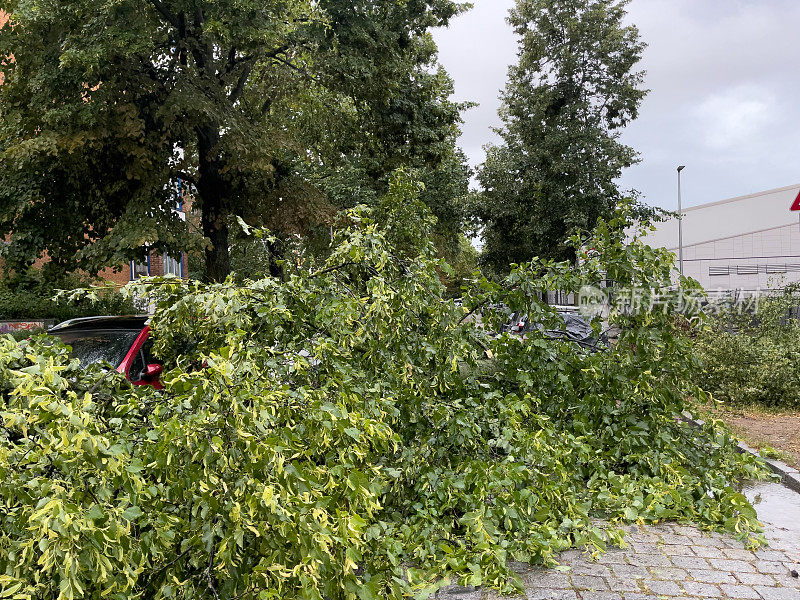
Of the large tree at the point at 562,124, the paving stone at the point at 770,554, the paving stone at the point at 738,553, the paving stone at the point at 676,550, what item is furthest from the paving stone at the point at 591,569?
the large tree at the point at 562,124

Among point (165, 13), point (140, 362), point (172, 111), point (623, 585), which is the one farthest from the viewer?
point (165, 13)

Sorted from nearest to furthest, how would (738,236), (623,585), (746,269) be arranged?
(623,585) < (746,269) < (738,236)

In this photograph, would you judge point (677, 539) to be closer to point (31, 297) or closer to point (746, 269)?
point (31, 297)

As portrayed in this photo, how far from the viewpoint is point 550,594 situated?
3779mm

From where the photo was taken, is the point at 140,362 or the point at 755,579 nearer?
the point at 755,579

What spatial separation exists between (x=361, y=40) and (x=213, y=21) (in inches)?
145

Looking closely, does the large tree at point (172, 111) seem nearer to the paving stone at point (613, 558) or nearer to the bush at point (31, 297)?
the bush at point (31, 297)

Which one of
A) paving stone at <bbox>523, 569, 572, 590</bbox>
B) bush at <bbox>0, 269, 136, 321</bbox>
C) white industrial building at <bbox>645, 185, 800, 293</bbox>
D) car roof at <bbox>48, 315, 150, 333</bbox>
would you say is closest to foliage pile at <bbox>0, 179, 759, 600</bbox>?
paving stone at <bbox>523, 569, 572, 590</bbox>

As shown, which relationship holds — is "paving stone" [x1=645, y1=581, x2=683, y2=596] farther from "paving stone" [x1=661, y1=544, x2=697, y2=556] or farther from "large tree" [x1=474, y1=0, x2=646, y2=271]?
"large tree" [x1=474, y1=0, x2=646, y2=271]

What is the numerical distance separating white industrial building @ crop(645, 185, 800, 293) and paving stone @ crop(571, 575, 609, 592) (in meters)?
34.7

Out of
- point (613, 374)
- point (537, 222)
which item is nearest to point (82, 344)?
point (613, 374)

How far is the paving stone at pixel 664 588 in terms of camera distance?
3771mm

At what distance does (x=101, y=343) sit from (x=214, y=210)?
8250 millimetres

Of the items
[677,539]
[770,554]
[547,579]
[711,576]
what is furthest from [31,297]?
[770,554]
